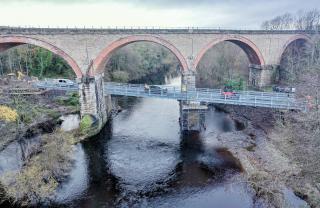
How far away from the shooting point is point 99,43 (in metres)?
26.5

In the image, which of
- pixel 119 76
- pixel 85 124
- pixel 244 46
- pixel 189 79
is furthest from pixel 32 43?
pixel 244 46

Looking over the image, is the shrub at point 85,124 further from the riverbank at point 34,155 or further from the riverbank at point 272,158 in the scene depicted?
the riverbank at point 272,158

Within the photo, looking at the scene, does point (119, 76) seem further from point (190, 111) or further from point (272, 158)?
point (272, 158)

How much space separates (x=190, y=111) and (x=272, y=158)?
9.37m

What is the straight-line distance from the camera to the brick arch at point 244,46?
96.6 ft

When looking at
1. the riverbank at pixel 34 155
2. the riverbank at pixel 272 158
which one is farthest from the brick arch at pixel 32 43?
the riverbank at pixel 272 158

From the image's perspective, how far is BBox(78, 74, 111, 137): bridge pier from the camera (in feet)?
87.9

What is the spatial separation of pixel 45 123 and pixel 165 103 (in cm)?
1708

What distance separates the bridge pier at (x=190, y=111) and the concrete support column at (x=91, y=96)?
902cm

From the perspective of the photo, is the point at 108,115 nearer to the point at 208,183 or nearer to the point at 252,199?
the point at 208,183

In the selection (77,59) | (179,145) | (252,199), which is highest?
(77,59)

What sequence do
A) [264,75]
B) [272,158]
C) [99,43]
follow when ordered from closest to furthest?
[272,158]
[99,43]
[264,75]

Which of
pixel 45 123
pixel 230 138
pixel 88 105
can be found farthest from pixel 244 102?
pixel 45 123

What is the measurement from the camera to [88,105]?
89.4 ft
